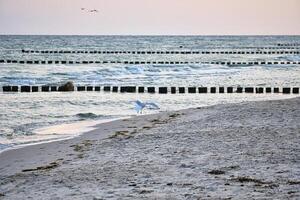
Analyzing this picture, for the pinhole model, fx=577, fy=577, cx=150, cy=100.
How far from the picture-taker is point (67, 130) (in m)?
14.8

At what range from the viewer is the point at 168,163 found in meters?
9.14

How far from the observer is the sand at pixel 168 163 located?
754 cm

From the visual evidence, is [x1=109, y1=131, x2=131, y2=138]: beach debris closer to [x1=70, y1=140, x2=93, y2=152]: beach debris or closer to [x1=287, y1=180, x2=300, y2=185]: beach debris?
[x1=70, y1=140, x2=93, y2=152]: beach debris

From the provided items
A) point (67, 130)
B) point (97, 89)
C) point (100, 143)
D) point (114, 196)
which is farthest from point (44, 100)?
point (114, 196)

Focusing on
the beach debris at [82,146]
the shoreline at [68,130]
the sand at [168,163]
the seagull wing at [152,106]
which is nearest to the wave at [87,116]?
the shoreline at [68,130]

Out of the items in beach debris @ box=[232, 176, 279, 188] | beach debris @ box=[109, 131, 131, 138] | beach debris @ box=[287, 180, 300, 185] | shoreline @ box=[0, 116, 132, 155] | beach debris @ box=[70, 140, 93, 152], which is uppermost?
beach debris @ box=[287, 180, 300, 185]

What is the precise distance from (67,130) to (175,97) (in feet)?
37.6

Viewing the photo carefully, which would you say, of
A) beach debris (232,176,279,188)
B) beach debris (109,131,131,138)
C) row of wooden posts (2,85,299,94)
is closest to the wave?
beach debris (109,131,131,138)

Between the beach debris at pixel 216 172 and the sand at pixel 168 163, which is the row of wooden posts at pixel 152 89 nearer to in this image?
the sand at pixel 168 163

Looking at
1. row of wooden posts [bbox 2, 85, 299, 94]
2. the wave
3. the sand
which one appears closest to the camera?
the sand

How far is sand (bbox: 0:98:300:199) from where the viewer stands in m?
7.54

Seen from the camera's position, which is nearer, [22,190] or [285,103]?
[22,190]

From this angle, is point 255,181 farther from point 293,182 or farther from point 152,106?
point 152,106

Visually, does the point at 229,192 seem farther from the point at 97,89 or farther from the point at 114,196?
the point at 97,89
